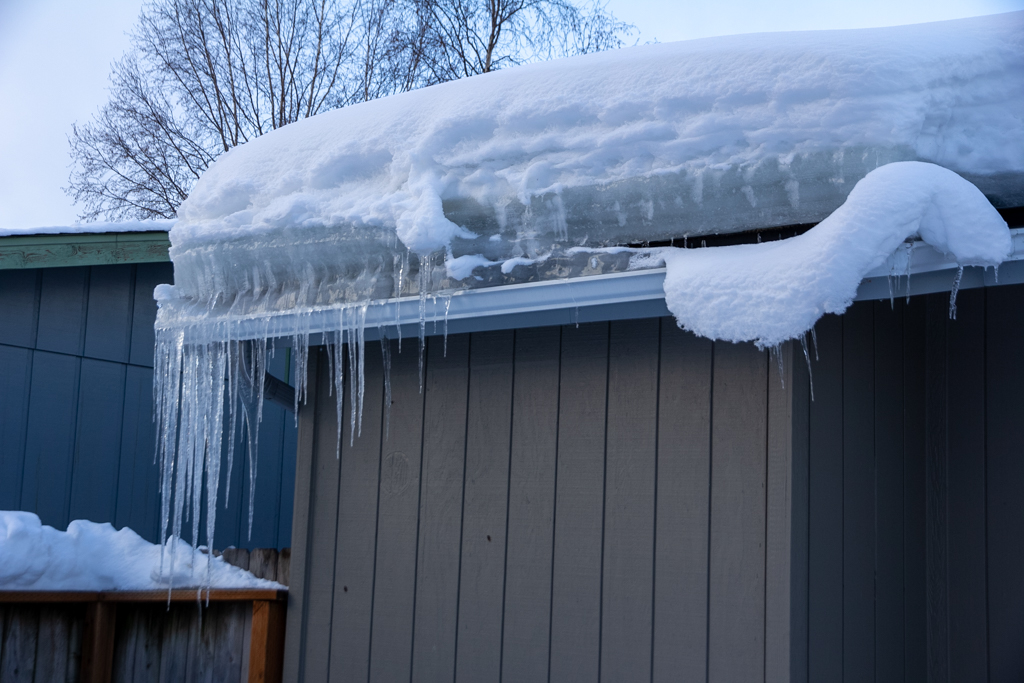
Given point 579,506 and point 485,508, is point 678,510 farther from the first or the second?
point 485,508

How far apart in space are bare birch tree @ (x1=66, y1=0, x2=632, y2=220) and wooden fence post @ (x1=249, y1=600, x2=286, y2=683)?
388 inches

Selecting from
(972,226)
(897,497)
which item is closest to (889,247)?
(972,226)

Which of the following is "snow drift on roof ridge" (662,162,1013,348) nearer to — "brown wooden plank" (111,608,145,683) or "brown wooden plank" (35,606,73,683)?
"brown wooden plank" (111,608,145,683)

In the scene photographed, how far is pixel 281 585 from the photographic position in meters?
3.34

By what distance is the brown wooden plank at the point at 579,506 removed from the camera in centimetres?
261

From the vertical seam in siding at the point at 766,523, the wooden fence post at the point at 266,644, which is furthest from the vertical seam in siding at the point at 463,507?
the vertical seam in siding at the point at 766,523

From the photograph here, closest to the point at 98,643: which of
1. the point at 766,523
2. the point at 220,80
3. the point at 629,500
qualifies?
the point at 629,500

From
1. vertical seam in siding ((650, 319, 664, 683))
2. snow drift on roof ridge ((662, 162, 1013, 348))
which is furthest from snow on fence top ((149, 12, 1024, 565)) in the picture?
vertical seam in siding ((650, 319, 664, 683))

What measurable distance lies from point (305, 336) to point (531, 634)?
1284mm

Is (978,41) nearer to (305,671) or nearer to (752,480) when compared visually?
(752,480)

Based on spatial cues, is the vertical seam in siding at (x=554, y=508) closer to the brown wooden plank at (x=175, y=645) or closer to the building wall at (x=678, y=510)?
the building wall at (x=678, y=510)

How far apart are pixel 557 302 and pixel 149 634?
2310 mm

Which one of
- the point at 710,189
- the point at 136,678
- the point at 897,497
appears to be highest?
the point at 710,189

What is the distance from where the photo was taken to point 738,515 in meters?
2.39
